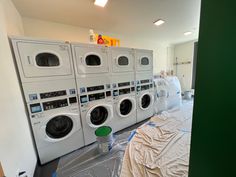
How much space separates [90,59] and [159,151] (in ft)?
6.06

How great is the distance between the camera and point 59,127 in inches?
66.6

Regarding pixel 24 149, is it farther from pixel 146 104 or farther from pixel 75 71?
pixel 146 104

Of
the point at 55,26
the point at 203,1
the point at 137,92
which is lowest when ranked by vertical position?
the point at 137,92

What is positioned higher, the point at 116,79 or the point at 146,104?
the point at 116,79

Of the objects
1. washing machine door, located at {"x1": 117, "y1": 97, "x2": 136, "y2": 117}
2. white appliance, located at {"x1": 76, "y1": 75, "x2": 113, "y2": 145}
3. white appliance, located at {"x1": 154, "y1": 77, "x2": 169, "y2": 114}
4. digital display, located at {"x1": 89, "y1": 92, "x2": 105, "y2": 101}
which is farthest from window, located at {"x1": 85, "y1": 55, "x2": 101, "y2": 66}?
white appliance, located at {"x1": 154, "y1": 77, "x2": 169, "y2": 114}

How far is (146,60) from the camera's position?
2551mm

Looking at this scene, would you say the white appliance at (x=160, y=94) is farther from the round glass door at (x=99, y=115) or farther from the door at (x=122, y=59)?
the round glass door at (x=99, y=115)

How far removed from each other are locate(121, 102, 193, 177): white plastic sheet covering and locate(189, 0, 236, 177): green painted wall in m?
0.92

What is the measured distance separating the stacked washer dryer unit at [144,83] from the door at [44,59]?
4.76ft

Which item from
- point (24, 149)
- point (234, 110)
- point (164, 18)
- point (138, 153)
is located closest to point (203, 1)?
point (234, 110)

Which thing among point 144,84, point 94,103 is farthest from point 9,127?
point 144,84

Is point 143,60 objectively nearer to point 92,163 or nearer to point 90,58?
point 90,58

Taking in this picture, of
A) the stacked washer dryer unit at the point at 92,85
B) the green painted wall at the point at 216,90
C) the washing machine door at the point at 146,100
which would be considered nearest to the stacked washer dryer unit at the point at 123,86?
the stacked washer dryer unit at the point at 92,85

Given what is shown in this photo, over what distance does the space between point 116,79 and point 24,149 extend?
1.63 metres
